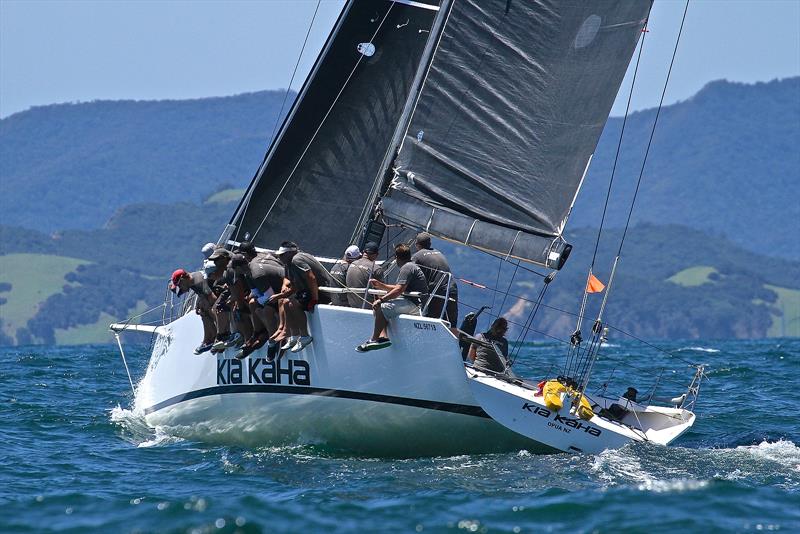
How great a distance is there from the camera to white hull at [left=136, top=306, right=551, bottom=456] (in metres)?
12.6

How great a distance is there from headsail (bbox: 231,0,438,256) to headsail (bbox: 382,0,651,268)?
91.9 inches

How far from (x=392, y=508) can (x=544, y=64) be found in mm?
5336

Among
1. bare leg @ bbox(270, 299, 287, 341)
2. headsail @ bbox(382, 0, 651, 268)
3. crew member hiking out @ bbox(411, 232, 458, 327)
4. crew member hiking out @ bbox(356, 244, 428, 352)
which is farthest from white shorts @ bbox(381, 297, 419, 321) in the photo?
headsail @ bbox(382, 0, 651, 268)

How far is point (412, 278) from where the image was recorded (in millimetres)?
12898

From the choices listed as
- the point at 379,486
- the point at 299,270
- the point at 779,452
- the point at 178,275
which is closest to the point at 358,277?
the point at 299,270

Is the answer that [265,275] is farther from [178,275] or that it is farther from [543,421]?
[543,421]

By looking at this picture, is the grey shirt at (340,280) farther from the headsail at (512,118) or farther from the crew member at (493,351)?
the crew member at (493,351)

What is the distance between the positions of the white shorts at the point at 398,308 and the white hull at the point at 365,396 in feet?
0.33

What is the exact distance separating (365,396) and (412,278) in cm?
120

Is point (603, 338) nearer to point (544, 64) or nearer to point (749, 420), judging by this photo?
point (544, 64)

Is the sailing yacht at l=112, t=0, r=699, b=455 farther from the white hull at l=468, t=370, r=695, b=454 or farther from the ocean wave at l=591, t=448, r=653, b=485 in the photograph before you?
the ocean wave at l=591, t=448, r=653, b=485

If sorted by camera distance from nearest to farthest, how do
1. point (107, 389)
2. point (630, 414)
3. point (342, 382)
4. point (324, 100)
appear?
point (342, 382), point (630, 414), point (324, 100), point (107, 389)

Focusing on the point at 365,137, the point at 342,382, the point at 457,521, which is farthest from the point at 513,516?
the point at 365,137

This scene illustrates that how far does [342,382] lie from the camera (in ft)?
42.3
